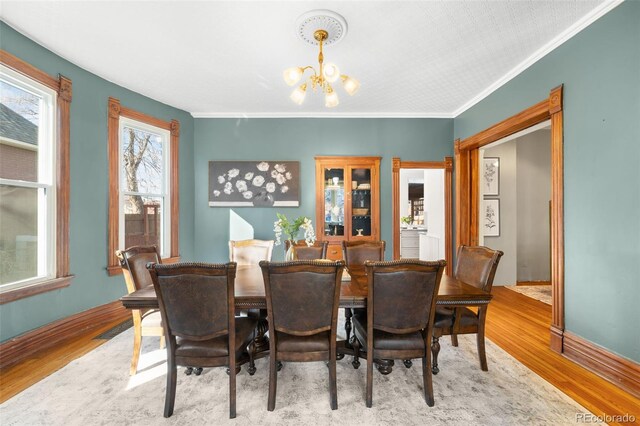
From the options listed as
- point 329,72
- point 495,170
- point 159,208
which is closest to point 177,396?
point 329,72

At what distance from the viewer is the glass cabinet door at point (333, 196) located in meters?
4.56

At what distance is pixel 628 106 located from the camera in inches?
78.6

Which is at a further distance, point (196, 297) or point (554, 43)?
point (554, 43)

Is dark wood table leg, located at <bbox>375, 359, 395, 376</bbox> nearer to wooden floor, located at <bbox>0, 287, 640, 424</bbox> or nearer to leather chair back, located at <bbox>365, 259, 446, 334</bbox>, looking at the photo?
leather chair back, located at <bbox>365, 259, 446, 334</bbox>

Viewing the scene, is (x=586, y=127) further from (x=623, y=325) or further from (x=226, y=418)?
(x=226, y=418)

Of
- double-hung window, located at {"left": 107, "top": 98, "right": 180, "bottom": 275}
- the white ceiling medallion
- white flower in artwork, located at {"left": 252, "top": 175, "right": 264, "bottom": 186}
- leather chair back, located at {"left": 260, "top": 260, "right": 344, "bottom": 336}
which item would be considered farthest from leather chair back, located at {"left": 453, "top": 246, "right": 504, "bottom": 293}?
double-hung window, located at {"left": 107, "top": 98, "right": 180, "bottom": 275}

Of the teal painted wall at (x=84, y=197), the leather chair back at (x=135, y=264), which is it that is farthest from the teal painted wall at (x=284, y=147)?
the leather chair back at (x=135, y=264)

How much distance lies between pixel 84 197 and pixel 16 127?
83 cm

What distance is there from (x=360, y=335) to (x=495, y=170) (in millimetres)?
4167

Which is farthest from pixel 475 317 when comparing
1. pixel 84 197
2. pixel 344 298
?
pixel 84 197

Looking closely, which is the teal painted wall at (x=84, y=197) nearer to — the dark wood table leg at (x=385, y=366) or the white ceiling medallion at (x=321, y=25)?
the white ceiling medallion at (x=321, y=25)

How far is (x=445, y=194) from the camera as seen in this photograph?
4559mm

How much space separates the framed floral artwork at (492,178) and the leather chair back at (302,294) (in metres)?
4.19

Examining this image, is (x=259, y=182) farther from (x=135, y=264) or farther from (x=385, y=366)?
(x=385, y=366)
